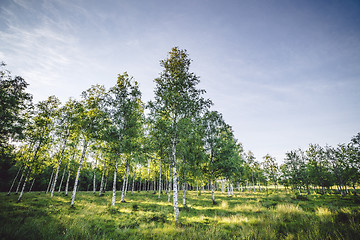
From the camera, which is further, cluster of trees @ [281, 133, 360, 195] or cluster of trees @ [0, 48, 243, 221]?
cluster of trees @ [281, 133, 360, 195]

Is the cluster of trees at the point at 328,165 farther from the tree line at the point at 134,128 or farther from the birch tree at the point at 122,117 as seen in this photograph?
the birch tree at the point at 122,117

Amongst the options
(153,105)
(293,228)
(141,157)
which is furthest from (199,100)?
(293,228)

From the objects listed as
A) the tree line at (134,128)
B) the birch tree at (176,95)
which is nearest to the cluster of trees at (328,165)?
the tree line at (134,128)

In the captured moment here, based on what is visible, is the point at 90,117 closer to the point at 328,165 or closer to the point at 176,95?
the point at 176,95

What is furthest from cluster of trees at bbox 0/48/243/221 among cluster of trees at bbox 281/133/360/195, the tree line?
cluster of trees at bbox 281/133/360/195

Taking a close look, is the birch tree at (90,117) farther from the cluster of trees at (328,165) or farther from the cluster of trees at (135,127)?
the cluster of trees at (328,165)

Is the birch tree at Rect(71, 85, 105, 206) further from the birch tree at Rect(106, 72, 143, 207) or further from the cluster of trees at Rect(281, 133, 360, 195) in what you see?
the cluster of trees at Rect(281, 133, 360, 195)

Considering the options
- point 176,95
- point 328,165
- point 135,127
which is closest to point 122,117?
point 135,127

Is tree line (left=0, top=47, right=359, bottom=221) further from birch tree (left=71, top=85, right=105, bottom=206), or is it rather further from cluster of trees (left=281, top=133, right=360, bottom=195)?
cluster of trees (left=281, top=133, right=360, bottom=195)

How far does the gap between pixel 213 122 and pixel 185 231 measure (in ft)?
57.2

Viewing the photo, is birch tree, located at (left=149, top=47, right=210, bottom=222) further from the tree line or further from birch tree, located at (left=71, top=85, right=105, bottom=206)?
birch tree, located at (left=71, top=85, right=105, bottom=206)

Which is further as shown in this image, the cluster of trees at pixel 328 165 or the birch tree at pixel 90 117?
the cluster of trees at pixel 328 165

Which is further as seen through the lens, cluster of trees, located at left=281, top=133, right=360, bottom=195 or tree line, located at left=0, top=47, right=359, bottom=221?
cluster of trees, located at left=281, top=133, right=360, bottom=195

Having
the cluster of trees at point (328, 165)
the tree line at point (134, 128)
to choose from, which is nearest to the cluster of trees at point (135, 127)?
the tree line at point (134, 128)
